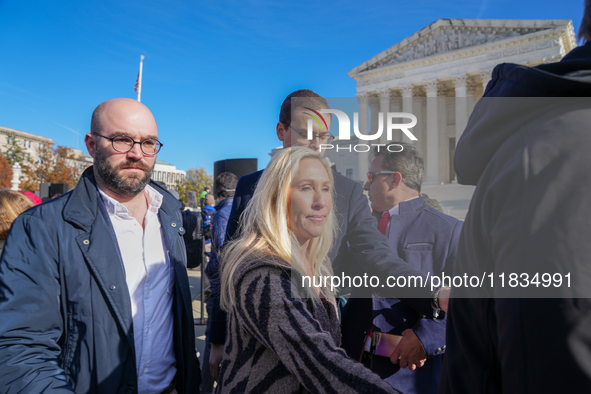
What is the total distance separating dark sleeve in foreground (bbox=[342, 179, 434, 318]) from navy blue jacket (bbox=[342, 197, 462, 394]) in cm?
9

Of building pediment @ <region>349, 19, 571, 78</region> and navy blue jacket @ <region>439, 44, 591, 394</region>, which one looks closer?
navy blue jacket @ <region>439, 44, 591, 394</region>

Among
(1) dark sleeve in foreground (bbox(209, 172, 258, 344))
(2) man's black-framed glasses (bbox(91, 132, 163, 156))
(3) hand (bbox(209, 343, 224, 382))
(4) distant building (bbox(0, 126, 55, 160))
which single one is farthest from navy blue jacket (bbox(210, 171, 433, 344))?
(4) distant building (bbox(0, 126, 55, 160))

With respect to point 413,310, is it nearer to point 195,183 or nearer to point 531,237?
point 531,237

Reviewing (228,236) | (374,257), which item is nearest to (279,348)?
(374,257)

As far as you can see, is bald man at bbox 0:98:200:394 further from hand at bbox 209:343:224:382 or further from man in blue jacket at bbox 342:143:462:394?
man in blue jacket at bbox 342:143:462:394

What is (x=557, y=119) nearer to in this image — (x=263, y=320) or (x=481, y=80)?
(x=263, y=320)

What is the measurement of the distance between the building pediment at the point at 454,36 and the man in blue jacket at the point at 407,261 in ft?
73.7

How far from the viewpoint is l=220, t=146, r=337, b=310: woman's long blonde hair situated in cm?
133

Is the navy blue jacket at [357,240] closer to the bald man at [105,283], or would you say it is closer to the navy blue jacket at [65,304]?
the bald man at [105,283]

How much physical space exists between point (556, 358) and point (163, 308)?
6.34ft

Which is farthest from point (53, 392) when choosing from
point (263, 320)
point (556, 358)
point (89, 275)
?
point (556, 358)

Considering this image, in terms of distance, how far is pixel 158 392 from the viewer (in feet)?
6.34

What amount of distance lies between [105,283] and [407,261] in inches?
67.8

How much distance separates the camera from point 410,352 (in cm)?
185
